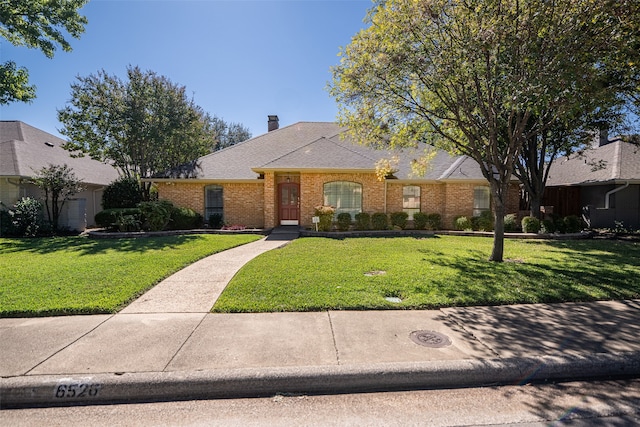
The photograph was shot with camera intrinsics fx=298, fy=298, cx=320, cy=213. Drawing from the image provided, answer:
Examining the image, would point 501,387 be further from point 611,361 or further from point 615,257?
point 615,257

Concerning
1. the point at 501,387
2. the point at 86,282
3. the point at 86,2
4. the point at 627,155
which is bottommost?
the point at 501,387

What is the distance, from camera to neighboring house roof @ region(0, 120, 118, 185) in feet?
50.0

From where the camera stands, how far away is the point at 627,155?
1634cm

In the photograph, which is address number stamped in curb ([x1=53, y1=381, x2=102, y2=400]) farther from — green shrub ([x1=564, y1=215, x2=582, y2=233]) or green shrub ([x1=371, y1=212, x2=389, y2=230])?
green shrub ([x1=564, y1=215, x2=582, y2=233])

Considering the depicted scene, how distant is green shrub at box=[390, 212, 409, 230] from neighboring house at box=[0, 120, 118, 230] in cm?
1609

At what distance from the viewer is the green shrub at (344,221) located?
1370 centimetres

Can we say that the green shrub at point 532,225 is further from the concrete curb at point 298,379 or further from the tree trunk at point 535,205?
the concrete curb at point 298,379

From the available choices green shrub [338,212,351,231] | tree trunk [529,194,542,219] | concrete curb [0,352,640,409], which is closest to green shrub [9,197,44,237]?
green shrub [338,212,351,231]

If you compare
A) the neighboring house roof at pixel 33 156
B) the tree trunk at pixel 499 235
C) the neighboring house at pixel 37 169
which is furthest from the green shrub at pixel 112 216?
the tree trunk at pixel 499 235

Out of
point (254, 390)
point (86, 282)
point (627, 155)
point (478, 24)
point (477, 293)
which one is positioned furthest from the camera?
point (627, 155)

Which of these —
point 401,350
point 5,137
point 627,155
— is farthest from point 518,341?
point 5,137

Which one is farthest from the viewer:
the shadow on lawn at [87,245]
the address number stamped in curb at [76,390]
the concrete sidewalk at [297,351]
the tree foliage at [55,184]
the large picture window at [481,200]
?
the large picture window at [481,200]

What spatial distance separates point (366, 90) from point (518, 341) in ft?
22.4

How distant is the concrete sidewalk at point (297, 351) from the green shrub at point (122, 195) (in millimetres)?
13187
